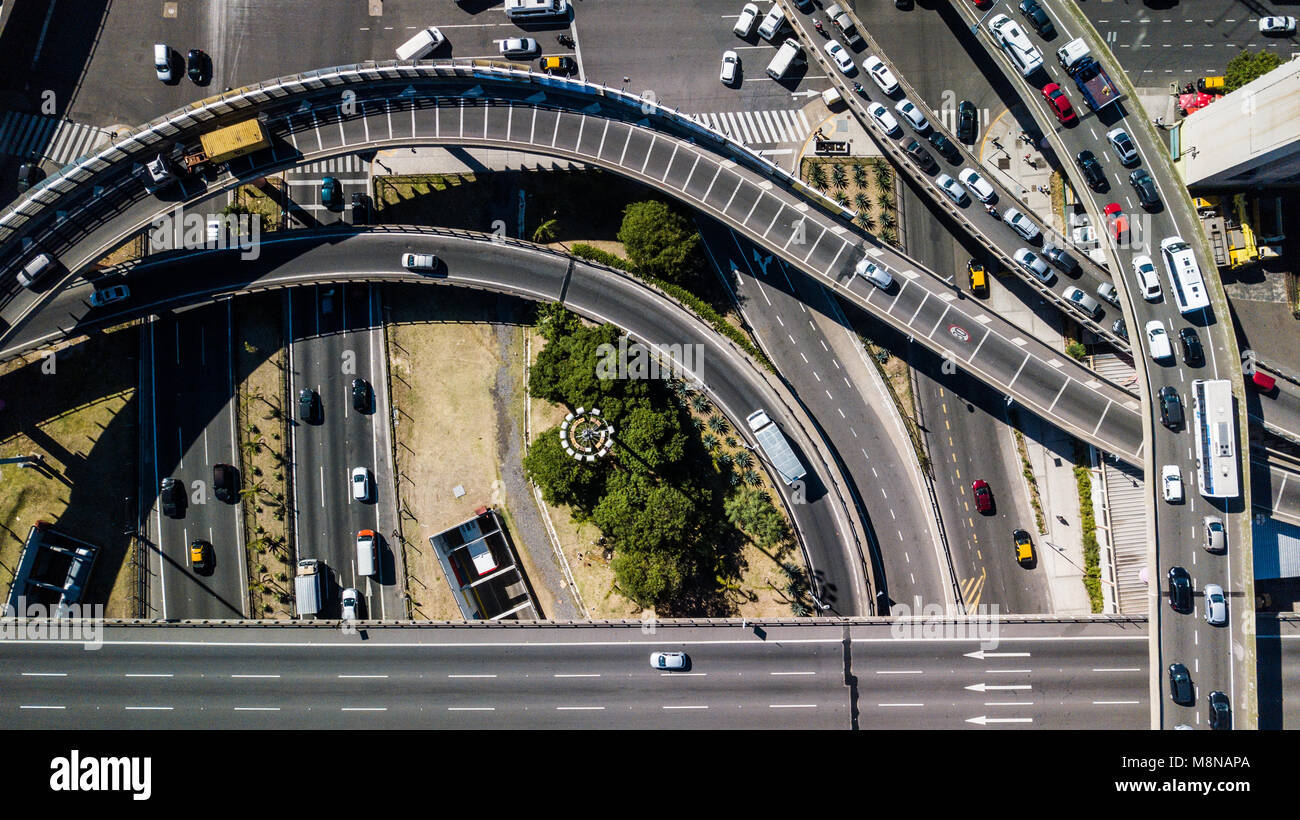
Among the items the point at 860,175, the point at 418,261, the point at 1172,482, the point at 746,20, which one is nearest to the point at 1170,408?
the point at 1172,482

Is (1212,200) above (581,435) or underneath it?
above

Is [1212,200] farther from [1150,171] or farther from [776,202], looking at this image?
[776,202]

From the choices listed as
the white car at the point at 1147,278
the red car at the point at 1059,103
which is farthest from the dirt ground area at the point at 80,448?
the white car at the point at 1147,278

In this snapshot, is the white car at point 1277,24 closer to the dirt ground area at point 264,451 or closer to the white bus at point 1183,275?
the white bus at point 1183,275

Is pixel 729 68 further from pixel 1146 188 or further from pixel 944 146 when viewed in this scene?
pixel 1146 188

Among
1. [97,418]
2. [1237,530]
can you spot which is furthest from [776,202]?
[97,418]

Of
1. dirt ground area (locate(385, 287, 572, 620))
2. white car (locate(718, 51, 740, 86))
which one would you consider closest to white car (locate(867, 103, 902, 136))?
white car (locate(718, 51, 740, 86))

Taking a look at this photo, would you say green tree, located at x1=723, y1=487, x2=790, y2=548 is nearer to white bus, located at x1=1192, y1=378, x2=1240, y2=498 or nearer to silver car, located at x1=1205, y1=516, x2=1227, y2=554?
silver car, located at x1=1205, y1=516, x2=1227, y2=554
